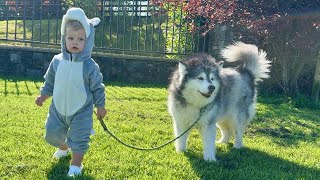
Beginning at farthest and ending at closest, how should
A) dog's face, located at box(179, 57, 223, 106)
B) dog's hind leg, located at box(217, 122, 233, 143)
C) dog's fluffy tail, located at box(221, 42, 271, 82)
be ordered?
dog's fluffy tail, located at box(221, 42, 271, 82) → dog's hind leg, located at box(217, 122, 233, 143) → dog's face, located at box(179, 57, 223, 106)

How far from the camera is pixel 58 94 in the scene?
3592 mm

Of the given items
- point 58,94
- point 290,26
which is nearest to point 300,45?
point 290,26

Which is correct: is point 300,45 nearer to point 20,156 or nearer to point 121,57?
point 121,57

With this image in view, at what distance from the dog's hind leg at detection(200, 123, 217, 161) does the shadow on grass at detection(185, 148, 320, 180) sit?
3.4 inches

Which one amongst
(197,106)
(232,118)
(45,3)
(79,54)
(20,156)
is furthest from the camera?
(45,3)

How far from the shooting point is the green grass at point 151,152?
12.4 feet

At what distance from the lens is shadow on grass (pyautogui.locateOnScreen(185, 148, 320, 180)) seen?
385cm

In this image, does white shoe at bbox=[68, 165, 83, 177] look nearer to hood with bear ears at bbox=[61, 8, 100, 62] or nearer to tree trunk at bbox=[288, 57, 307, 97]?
hood with bear ears at bbox=[61, 8, 100, 62]

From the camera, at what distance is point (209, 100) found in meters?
4.36

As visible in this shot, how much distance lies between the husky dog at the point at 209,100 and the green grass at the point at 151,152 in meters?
0.27

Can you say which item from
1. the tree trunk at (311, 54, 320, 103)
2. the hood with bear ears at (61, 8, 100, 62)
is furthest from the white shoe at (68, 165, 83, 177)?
the tree trunk at (311, 54, 320, 103)

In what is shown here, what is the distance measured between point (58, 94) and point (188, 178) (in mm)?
1426

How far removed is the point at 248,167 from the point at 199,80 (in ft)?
3.40

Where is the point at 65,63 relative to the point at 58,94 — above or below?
above
